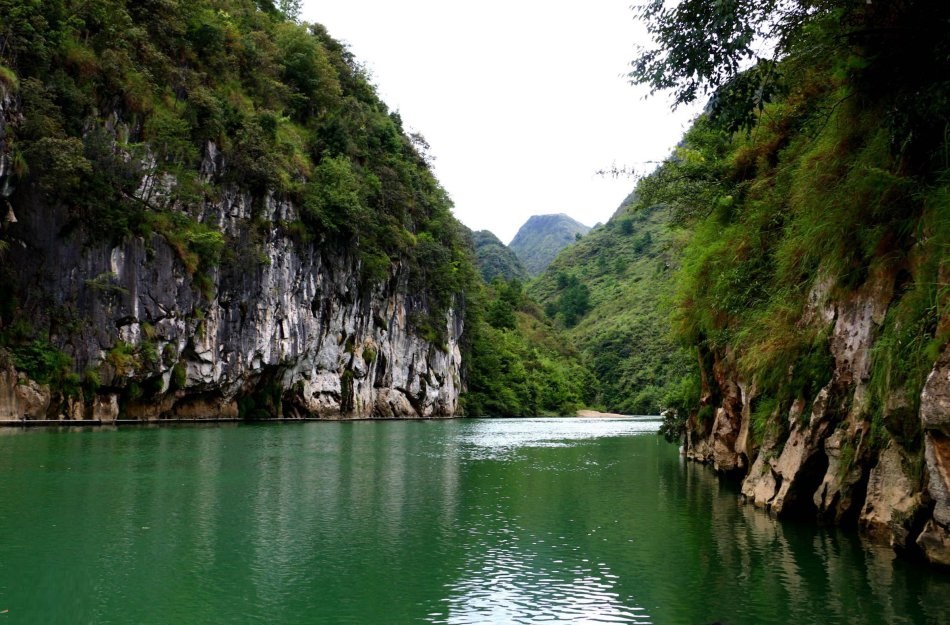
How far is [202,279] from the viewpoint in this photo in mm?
41625

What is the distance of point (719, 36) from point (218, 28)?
4329cm

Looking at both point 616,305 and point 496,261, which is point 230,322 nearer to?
point 616,305

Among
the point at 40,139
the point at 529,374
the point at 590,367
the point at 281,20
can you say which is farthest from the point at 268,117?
the point at 590,367

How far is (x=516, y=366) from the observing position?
279ft

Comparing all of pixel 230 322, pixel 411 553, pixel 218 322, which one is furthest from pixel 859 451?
pixel 230 322

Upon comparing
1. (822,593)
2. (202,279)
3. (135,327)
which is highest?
(202,279)

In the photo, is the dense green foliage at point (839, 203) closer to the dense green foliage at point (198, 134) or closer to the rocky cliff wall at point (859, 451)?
the rocky cliff wall at point (859, 451)

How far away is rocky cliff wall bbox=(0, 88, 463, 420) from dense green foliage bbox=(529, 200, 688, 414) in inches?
1014

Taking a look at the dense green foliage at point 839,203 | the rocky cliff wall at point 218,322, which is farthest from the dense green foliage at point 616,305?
the dense green foliage at point 839,203

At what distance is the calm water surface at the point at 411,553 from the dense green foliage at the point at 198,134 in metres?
20.0

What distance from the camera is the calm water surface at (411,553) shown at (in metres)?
7.92

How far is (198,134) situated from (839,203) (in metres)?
39.4

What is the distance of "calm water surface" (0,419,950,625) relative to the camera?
7918 mm

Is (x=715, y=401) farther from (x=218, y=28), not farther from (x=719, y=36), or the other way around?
(x=218, y=28)
